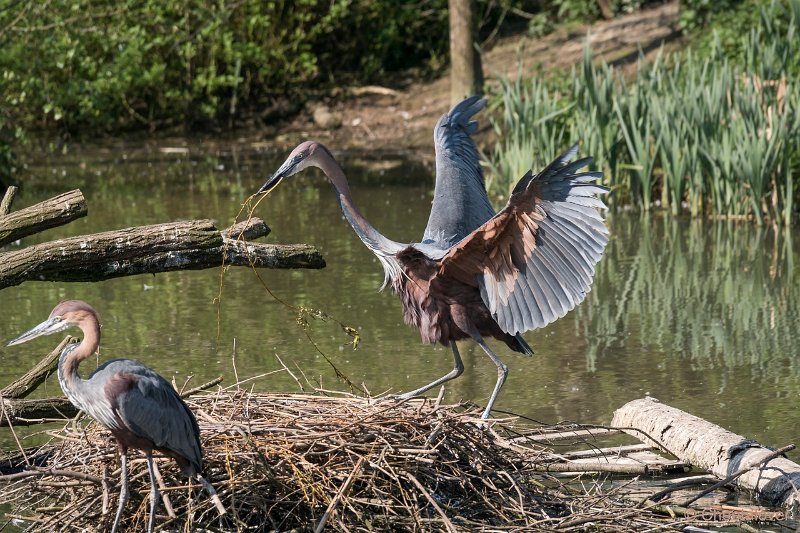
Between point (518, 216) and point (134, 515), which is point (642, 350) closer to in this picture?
A: point (518, 216)

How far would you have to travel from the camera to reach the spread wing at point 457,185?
6.36 meters

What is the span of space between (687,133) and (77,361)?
755cm

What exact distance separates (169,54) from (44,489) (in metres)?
13.9

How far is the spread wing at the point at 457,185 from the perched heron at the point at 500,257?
→ 10 millimetres

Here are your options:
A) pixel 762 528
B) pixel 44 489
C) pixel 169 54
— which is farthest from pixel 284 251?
pixel 169 54

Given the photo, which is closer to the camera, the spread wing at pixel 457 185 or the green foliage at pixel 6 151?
the spread wing at pixel 457 185

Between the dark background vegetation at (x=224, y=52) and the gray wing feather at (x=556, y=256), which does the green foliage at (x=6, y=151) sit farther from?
the gray wing feather at (x=556, y=256)

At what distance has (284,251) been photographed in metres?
5.39

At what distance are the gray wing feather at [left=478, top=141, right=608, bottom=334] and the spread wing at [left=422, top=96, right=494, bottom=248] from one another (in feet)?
1.92

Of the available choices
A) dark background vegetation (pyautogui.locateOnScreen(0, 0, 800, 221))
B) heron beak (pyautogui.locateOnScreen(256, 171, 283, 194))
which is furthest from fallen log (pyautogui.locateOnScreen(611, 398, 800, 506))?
dark background vegetation (pyautogui.locateOnScreen(0, 0, 800, 221))

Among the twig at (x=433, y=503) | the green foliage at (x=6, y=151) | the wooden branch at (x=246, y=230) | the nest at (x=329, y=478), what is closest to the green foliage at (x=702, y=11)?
the green foliage at (x=6, y=151)

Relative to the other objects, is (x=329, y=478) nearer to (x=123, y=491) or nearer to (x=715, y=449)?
(x=123, y=491)

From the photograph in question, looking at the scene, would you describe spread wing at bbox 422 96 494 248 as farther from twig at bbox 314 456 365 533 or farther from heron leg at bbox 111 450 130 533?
heron leg at bbox 111 450 130 533

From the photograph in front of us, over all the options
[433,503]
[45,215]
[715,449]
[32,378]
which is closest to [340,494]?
[433,503]
